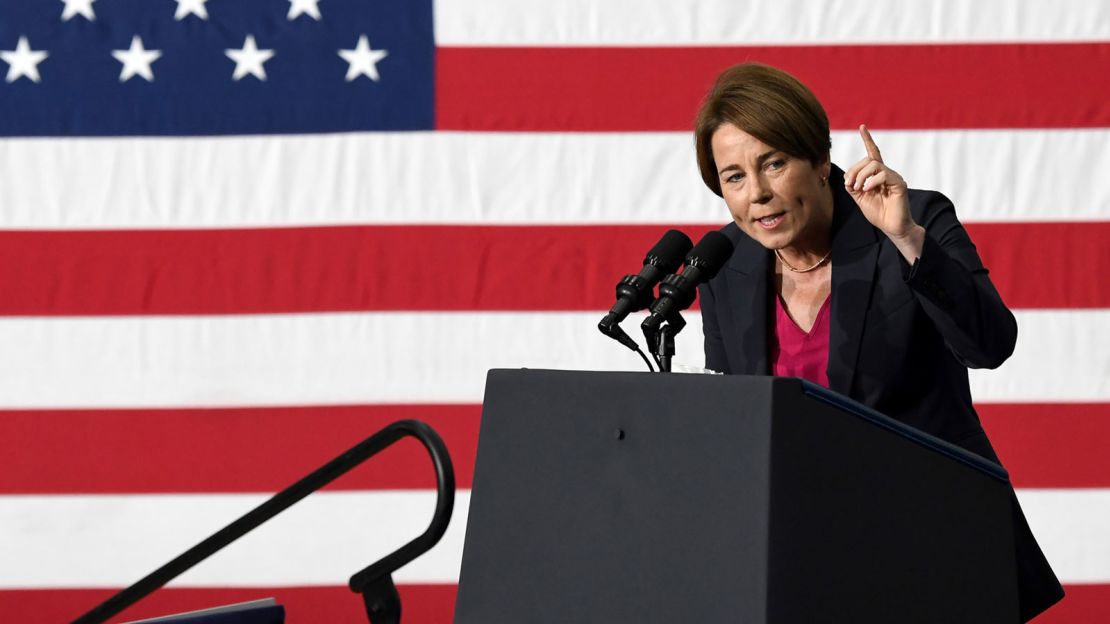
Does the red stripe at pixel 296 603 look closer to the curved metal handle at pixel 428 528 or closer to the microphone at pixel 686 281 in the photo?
the curved metal handle at pixel 428 528

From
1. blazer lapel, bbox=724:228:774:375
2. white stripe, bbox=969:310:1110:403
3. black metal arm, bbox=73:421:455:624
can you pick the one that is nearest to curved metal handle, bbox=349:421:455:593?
black metal arm, bbox=73:421:455:624

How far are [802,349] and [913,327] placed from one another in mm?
138

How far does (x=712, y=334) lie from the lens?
1475 millimetres

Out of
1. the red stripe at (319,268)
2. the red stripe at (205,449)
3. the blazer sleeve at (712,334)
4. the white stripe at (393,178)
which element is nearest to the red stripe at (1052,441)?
the red stripe at (205,449)

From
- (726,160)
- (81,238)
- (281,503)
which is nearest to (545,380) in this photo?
(281,503)

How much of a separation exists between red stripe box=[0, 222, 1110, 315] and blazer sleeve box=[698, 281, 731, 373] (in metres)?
0.83

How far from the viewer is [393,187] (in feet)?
7.59

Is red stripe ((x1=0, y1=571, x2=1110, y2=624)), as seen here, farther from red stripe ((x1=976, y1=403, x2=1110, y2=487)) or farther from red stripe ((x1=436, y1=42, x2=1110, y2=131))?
red stripe ((x1=436, y1=42, x2=1110, y2=131))

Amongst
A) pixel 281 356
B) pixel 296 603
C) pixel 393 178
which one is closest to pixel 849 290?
pixel 393 178

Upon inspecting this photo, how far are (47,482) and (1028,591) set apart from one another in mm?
1923

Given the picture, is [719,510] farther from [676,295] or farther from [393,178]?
[393,178]

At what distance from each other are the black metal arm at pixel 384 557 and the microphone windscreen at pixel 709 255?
0.96 ft

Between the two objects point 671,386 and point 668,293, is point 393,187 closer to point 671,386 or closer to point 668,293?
point 668,293

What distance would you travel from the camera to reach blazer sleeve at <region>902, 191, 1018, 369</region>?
1.10 metres
